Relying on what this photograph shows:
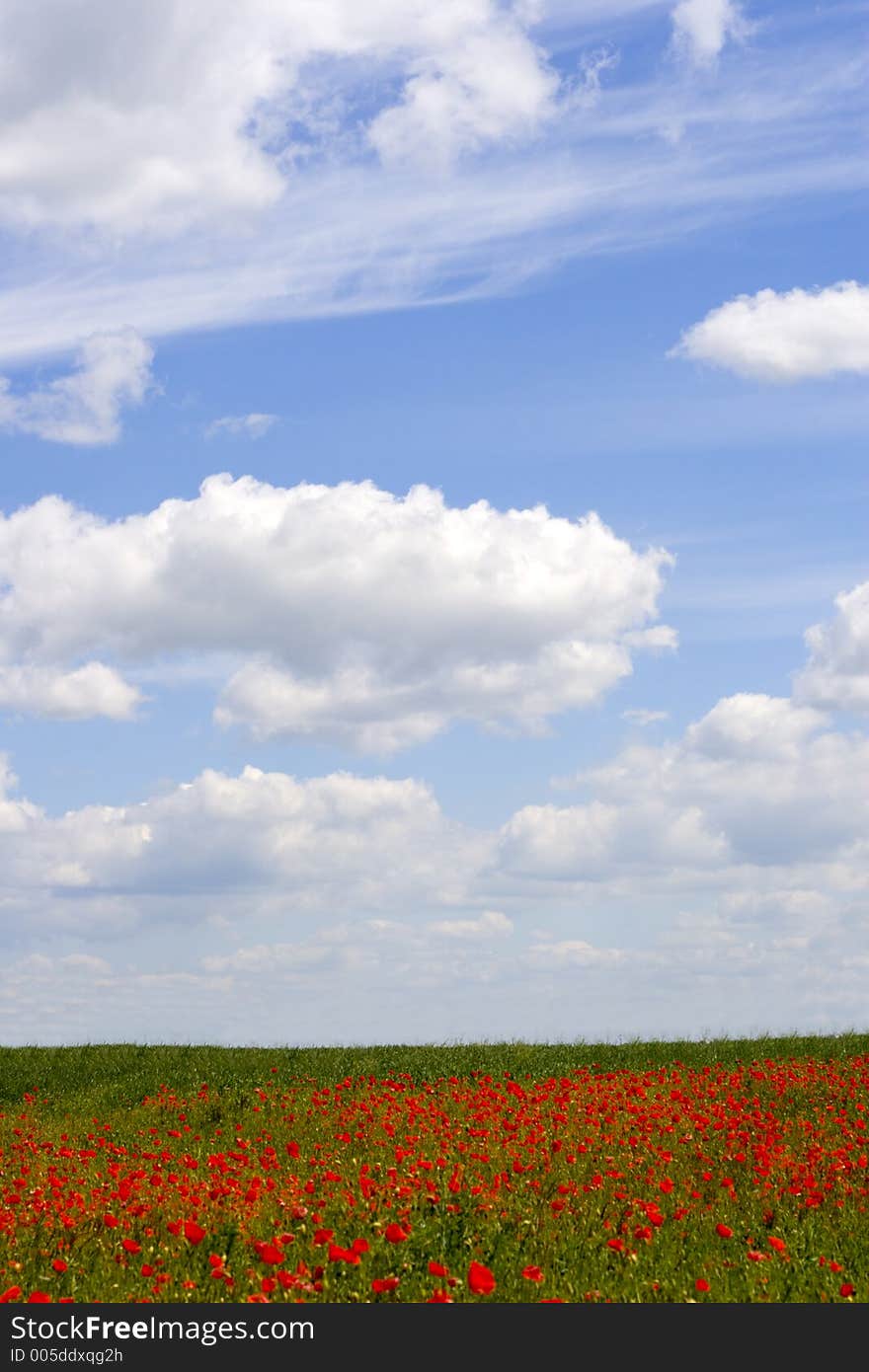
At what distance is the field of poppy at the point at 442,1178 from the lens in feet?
32.9

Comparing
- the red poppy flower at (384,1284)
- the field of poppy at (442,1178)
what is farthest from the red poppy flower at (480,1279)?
the red poppy flower at (384,1284)

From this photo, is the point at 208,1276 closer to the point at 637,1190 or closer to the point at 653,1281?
the point at 653,1281

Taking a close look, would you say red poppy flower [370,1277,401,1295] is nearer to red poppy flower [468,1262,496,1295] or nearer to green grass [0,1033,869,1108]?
red poppy flower [468,1262,496,1295]

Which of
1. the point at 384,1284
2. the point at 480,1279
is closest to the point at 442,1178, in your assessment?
the point at 384,1284

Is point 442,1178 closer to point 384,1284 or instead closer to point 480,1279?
point 384,1284

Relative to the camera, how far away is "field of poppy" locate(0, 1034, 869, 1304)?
395 inches

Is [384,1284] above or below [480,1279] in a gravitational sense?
below

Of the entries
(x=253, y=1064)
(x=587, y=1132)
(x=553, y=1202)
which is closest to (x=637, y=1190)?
(x=553, y=1202)

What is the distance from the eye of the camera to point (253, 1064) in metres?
22.7

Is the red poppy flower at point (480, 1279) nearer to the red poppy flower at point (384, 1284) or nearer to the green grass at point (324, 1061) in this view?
the red poppy flower at point (384, 1284)

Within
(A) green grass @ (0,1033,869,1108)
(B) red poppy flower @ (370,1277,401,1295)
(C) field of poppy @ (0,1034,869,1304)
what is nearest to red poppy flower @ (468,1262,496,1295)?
(C) field of poppy @ (0,1034,869,1304)

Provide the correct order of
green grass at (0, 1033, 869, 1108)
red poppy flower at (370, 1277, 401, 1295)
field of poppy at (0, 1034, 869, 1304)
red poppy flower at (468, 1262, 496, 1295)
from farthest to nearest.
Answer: green grass at (0, 1033, 869, 1108), field of poppy at (0, 1034, 869, 1304), red poppy flower at (370, 1277, 401, 1295), red poppy flower at (468, 1262, 496, 1295)

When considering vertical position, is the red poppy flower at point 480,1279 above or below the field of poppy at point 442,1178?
above

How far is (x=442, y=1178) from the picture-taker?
12750 millimetres
